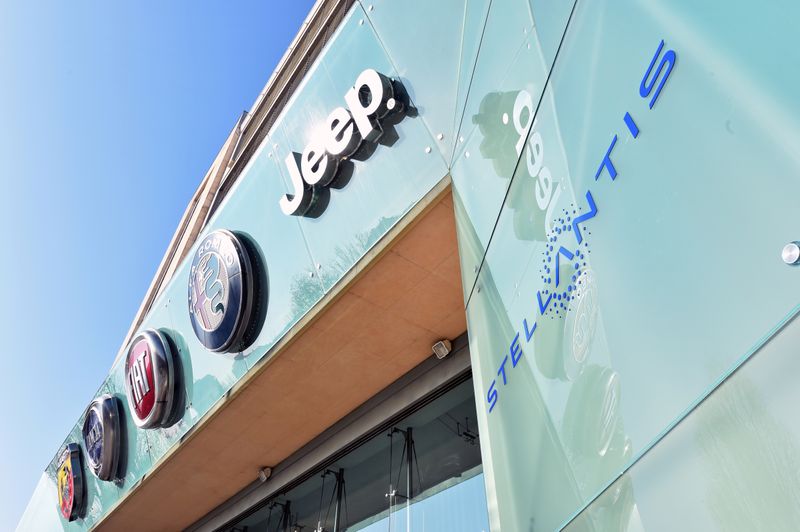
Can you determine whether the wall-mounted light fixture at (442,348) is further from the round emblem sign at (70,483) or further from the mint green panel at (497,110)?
the round emblem sign at (70,483)

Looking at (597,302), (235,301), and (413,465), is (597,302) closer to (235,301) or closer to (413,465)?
(413,465)

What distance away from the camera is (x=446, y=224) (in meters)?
5.59

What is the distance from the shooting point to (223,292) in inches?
328

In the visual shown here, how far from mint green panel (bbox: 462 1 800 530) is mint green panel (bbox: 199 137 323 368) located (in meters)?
4.08

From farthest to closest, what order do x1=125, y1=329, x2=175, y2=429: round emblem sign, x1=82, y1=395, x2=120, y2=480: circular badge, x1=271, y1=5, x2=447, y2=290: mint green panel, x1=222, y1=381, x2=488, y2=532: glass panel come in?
x1=82, y1=395, x2=120, y2=480: circular badge
x1=125, y1=329, x2=175, y2=429: round emblem sign
x1=222, y1=381, x2=488, y2=532: glass panel
x1=271, y1=5, x2=447, y2=290: mint green panel

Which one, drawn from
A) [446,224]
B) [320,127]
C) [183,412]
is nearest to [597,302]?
[446,224]

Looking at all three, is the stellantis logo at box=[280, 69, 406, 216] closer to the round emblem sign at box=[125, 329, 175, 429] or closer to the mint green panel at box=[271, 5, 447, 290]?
the mint green panel at box=[271, 5, 447, 290]

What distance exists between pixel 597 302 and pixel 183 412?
810 centimetres

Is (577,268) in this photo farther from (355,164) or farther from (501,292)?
(355,164)

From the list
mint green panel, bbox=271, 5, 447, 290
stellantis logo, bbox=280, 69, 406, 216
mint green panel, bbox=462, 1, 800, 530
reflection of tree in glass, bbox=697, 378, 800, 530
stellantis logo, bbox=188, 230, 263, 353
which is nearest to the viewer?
reflection of tree in glass, bbox=697, 378, 800, 530

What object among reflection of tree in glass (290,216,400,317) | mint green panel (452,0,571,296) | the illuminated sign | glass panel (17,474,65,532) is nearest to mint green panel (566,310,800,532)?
the illuminated sign

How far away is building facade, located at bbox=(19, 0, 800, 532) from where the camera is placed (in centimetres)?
162

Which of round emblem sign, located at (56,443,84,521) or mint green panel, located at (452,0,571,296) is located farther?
round emblem sign, located at (56,443,84,521)

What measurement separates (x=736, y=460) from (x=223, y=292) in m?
7.50
